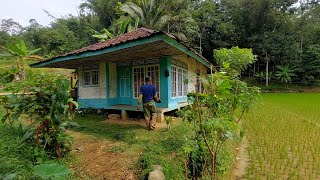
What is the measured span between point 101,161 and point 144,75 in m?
4.81

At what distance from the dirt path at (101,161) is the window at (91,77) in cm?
452

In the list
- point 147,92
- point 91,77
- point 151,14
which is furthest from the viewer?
point 151,14

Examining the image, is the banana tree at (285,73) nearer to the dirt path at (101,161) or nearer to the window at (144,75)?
the window at (144,75)

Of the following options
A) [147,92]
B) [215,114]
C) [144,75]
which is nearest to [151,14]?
[144,75]

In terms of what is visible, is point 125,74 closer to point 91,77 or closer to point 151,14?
point 91,77

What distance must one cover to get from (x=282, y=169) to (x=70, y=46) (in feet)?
101

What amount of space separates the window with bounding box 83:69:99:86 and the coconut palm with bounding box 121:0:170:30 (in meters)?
11.8

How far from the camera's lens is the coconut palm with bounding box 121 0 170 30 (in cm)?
2066

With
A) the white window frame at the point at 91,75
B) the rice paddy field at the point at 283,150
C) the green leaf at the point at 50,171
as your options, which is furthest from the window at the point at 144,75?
the green leaf at the point at 50,171

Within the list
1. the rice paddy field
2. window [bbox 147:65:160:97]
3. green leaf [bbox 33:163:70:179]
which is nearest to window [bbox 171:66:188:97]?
window [bbox 147:65:160:97]

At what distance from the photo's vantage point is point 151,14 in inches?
860

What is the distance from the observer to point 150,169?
12.4 feet

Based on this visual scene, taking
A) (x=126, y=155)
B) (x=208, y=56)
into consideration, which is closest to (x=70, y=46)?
(x=208, y=56)

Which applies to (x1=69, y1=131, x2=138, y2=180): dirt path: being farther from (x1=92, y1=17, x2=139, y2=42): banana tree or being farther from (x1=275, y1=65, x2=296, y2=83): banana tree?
(x1=275, y1=65, x2=296, y2=83): banana tree
